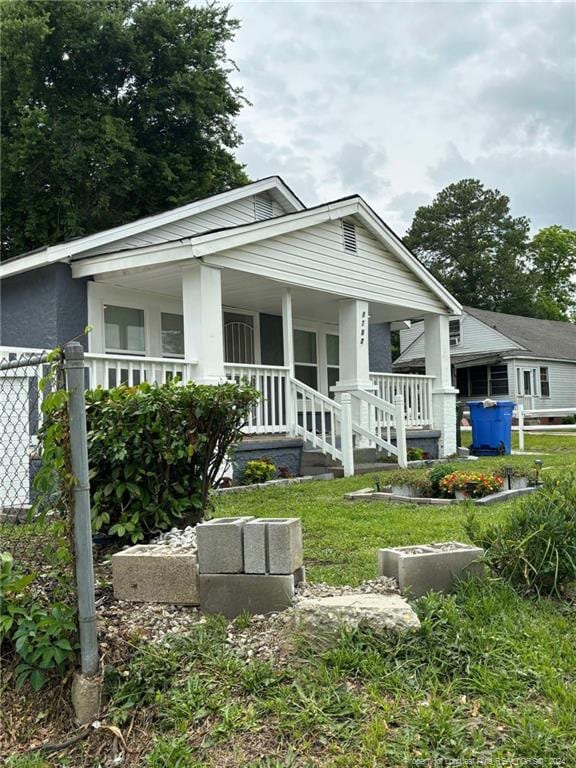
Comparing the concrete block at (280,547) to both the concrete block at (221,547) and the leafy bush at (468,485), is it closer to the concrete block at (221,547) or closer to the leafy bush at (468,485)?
the concrete block at (221,547)

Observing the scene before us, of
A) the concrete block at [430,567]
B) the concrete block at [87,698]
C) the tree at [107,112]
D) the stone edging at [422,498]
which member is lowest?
the concrete block at [87,698]

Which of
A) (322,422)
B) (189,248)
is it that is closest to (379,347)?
(322,422)

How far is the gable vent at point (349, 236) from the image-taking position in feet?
37.6

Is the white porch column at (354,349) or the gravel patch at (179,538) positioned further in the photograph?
the white porch column at (354,349)

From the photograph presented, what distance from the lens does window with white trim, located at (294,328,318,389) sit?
1414cm

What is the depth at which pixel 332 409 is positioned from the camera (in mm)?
10047

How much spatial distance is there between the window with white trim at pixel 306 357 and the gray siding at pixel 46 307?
218 inches

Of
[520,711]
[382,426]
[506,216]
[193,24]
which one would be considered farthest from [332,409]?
[506,216]

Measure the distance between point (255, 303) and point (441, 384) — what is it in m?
Result: 4.18

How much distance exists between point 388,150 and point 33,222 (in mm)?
12024

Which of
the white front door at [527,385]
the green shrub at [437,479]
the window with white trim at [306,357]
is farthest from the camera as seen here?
the white front door at [527,385]

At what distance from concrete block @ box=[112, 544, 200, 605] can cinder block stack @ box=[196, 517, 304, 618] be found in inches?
2.7

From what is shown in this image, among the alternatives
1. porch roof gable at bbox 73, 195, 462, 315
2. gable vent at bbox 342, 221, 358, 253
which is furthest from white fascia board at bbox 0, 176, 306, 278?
gable vent at bbox 342, 221, 358, 253

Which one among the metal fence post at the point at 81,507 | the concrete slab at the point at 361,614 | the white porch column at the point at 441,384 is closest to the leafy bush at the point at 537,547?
the concrete slab at the point at 361,614
